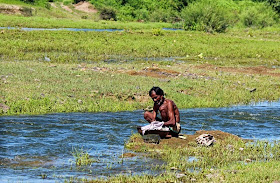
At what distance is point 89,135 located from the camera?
11.5 m

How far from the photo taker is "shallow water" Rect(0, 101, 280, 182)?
8758 millimetres

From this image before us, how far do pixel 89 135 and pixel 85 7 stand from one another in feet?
208

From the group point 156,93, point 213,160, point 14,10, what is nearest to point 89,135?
point 156,93

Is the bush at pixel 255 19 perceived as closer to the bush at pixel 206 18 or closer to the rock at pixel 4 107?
the bush at pixel 206 18

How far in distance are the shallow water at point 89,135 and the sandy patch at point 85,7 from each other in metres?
57.7

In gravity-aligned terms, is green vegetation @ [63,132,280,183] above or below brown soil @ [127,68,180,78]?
above

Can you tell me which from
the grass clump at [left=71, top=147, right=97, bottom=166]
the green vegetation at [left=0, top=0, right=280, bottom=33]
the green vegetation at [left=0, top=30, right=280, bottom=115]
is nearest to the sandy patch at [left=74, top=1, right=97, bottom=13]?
the green vegetation at [left=0, top=0, right=280, bottom=33]

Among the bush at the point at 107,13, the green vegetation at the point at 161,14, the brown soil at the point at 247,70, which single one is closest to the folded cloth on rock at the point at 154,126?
the brown soil at the point at 247,70

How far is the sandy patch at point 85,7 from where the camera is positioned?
7219cm

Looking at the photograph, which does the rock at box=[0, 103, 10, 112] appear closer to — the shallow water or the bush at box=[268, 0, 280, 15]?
the shallow water

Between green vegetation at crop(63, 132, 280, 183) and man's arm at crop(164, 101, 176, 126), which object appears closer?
green vegetation at crop(63, 132, 280, 183)

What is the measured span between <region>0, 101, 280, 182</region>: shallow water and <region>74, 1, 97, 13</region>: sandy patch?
57.7m

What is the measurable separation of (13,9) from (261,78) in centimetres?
4095

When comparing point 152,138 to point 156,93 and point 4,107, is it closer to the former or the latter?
point 156,93
